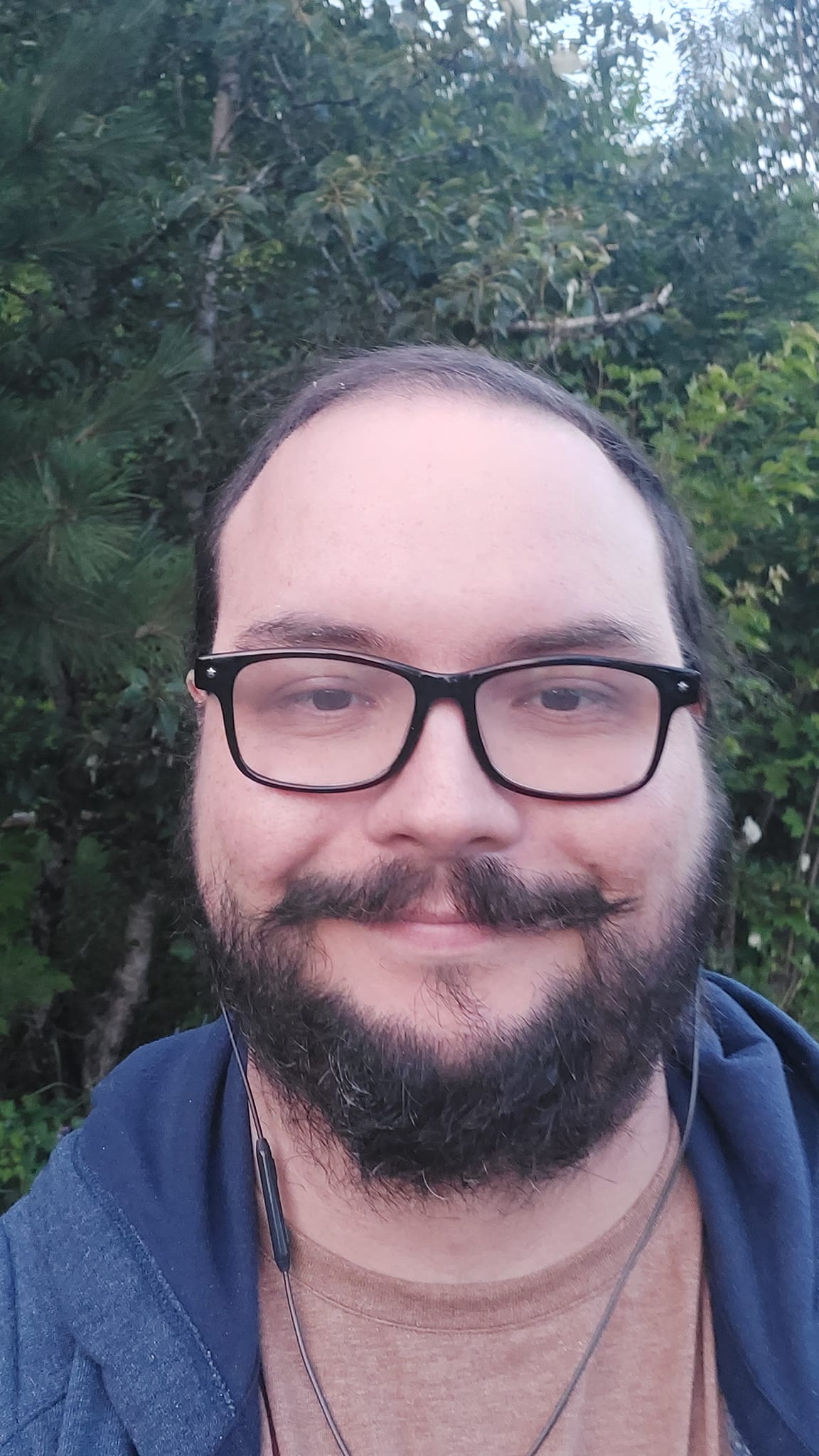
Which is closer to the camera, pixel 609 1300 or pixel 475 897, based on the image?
pixel 475 897

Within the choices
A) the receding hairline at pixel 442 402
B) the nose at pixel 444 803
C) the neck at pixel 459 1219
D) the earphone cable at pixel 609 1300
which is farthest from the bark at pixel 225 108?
the neck at pixel 459 1219

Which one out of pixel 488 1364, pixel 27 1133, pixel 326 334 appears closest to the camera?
pixel 488 1364

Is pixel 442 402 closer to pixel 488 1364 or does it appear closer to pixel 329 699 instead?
pixel 329 699

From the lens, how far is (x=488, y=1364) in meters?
0.95

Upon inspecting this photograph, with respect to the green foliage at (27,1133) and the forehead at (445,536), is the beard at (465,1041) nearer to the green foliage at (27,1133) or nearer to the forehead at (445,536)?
the forehead at (445,536)

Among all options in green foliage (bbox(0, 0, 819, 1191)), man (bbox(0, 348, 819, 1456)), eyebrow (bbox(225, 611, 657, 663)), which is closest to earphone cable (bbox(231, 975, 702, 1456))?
man (bbox(0, 348, 819, 1456))

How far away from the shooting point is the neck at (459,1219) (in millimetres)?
971

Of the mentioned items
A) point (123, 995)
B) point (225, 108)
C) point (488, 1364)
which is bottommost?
point (123, 995)

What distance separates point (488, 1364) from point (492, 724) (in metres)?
0.71

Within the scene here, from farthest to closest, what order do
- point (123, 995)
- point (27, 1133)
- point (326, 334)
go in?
point (123, 995) < point (326, 334) < point (27, 1133)

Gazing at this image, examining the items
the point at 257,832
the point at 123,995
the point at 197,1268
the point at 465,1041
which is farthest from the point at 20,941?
the point at 465,1041

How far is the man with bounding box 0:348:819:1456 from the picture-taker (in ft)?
2.91

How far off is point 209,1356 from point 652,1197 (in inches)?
21.2

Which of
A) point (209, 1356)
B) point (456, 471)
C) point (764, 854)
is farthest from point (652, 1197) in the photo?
point (764, 854)
